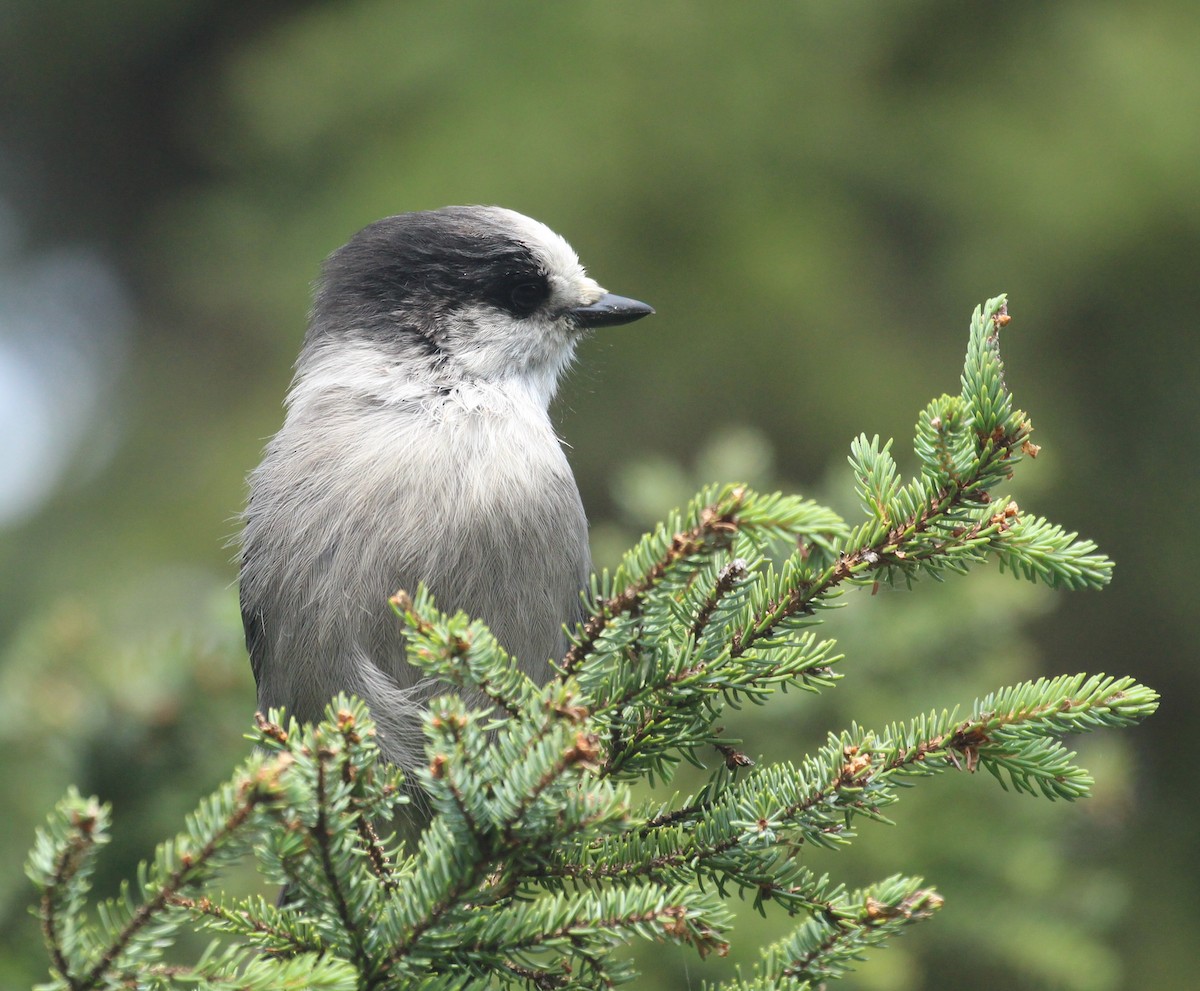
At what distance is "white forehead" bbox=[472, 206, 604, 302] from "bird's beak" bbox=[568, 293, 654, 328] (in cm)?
3

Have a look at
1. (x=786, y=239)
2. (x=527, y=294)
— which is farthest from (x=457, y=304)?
(x=786, y=239)

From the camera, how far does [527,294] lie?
114 inches

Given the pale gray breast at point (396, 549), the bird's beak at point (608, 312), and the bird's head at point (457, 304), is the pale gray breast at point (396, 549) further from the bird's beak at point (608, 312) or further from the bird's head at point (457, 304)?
the bird's beak at point (608, 312)

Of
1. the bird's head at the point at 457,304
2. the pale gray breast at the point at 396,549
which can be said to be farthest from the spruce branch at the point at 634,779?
the bird's head at the point at 457,304

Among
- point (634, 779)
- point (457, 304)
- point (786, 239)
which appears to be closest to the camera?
point (634, 779)

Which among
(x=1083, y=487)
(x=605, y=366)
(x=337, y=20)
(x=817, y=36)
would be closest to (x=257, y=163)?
(x=337, y=20)

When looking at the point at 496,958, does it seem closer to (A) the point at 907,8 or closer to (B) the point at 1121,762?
(B) the point at 1121,762

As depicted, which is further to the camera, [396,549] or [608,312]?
[608,312]

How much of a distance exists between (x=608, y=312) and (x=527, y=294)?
8.1 inches

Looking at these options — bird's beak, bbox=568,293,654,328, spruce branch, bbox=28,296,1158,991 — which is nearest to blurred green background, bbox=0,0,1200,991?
bird's beak, bbox=568,293,654,328

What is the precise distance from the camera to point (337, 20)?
5422 mm

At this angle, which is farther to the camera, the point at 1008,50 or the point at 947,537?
the point at 1008,50

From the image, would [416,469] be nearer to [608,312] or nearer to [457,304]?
[457,304]

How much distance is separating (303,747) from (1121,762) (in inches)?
92.3
